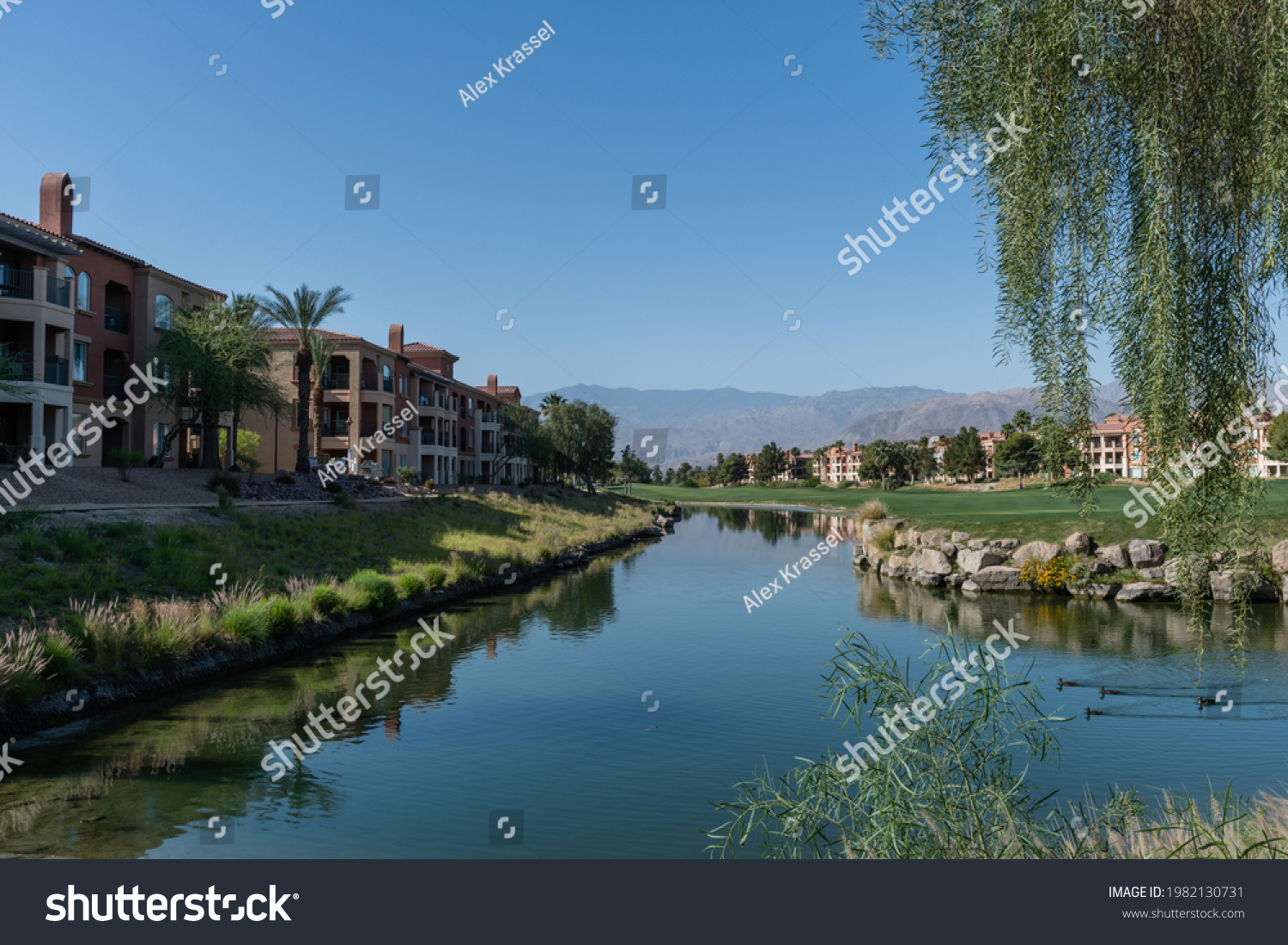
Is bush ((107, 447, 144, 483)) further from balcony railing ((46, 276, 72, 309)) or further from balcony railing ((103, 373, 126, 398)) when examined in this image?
balcony railing ((46, 276, 72, 309))

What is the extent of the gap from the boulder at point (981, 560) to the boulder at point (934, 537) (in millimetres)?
3678

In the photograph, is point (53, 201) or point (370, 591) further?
point (53, 201)

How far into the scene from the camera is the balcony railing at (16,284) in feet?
112

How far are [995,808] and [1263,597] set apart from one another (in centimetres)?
2504

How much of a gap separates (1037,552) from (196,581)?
2759 cm

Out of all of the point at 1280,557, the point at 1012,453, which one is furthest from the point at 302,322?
the point at 1012,453

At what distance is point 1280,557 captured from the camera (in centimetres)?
2709

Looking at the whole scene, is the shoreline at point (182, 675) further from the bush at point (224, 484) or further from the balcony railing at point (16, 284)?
the balcony railing at point (16, 284)

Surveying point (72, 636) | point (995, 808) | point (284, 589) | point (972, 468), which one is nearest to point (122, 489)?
point (284, 589)

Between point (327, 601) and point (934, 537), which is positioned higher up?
point (934, 537)

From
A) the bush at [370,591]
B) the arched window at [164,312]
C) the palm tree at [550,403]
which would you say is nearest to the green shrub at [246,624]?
the bush at [370,591]

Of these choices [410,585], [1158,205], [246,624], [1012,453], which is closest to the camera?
[1158,205]

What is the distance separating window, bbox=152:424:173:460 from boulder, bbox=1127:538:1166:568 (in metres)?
42.8

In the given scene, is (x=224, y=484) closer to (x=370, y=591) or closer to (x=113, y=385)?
(x=113, y=385)
